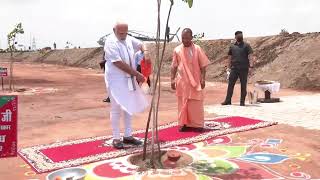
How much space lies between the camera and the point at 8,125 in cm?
392

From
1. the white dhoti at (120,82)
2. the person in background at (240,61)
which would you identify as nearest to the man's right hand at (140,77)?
the white dhoti at (120,82)

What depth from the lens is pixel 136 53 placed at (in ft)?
19.9

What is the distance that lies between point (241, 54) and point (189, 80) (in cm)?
396

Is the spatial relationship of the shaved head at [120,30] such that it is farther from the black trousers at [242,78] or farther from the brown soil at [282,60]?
the brown soil at [282,60]

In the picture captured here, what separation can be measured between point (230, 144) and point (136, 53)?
75.7 inches

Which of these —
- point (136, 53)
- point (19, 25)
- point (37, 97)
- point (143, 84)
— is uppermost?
point (19, 25)

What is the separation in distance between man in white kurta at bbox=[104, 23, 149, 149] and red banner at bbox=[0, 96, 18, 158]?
183 centimetres

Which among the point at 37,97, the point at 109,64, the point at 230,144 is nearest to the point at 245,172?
the point at 230,144

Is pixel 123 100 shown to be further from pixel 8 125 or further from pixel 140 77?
pixel 8 125

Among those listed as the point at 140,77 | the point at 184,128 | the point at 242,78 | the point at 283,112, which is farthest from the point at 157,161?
the point at 242,78

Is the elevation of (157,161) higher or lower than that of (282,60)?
lower

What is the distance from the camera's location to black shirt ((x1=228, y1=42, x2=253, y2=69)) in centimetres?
1045

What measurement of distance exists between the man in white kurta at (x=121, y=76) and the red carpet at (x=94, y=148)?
367mm

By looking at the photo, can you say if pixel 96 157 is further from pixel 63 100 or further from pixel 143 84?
pixel 63 100
